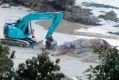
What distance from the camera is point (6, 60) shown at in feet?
26.7

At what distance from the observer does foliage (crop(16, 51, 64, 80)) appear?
8234 mm

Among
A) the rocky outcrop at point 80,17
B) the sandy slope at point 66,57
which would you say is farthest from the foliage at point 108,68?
the rocky outcrop at point 80,17

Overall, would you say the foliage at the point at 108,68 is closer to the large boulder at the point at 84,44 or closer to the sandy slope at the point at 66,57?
the sandy slope at the point at 66,57

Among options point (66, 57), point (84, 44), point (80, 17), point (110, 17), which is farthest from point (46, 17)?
point (110, 17)

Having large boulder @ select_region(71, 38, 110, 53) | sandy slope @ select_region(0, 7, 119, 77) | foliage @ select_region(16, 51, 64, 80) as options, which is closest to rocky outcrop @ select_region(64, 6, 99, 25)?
sandy slope @ select_region(0, 7, 119, 77)

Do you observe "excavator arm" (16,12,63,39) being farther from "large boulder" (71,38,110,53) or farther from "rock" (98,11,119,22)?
"rock" (98,11,119,22)

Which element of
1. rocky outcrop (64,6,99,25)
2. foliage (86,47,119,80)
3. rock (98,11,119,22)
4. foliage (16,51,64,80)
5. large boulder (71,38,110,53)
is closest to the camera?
foliage (86,47,119,80)

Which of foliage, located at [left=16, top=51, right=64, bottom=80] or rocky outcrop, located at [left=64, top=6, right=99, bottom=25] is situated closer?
foliage, located at [left=16, top=51, right=64, bottom=80]

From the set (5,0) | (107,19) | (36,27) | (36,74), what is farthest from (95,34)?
(36,74)

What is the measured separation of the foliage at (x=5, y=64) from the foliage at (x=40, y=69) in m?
0.26

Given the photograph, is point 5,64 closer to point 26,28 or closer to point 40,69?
point 40,69

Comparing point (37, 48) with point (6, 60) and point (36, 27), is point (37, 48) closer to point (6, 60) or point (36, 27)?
point (36, 27)

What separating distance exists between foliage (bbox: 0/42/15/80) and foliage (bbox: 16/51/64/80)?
10.3 inches

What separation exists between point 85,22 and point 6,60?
93.9 ft
